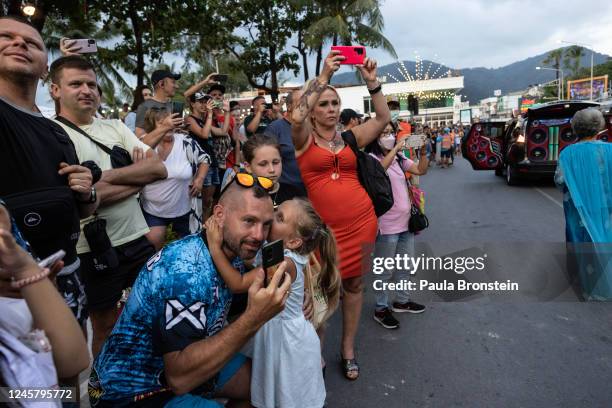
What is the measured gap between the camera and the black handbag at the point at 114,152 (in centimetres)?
245

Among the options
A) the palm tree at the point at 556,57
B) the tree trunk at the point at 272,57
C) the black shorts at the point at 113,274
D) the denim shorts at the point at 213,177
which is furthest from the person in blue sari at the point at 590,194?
the palm tree at the point at 556,57

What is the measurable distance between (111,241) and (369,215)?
5.74 ft

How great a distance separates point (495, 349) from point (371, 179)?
1.70 metres

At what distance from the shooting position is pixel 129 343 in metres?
1.71

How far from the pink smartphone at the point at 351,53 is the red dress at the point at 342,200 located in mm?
584

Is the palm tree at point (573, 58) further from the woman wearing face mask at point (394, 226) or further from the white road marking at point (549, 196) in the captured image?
the woman wearing face mask at point (394, 226)

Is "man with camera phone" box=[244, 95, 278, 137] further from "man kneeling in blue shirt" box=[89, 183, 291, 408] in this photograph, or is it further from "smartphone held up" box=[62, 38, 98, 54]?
"man kneeling in blue shirt" box=[89, 183, 291, 408]

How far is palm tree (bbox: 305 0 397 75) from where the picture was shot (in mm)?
15266

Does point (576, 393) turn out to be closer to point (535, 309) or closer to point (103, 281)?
point (535, 309)

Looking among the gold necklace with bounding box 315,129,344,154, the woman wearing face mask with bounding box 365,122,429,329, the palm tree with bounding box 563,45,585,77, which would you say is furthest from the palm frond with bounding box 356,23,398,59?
the palm tree with bounding box 563,45,585,77

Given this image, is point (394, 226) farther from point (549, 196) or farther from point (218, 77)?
point (549, 196)

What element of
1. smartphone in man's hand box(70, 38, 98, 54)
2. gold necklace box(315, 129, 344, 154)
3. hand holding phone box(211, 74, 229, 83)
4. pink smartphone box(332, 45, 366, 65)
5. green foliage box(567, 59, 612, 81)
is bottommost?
gold necklace box(315, 129, 344, 154)

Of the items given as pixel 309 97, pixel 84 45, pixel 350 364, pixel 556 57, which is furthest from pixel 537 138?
pixel 556 57

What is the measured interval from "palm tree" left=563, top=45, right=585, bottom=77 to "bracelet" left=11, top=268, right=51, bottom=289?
87042mm
